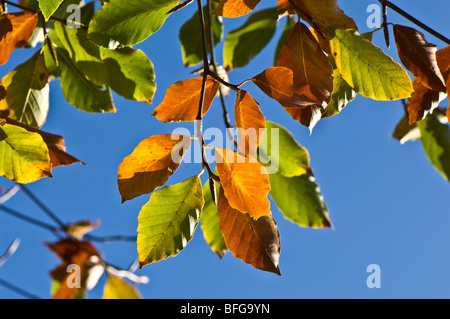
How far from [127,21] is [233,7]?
0.17m

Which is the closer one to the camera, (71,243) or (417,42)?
(417,42)

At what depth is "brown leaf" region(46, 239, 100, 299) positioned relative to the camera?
1414mm

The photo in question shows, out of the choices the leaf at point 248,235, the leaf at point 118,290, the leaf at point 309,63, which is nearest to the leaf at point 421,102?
the leaf at point 309,63

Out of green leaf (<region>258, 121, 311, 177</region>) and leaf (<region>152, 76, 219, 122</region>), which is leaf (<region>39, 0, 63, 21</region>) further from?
green leaf (<region>258, 121, 311, 177</region>)

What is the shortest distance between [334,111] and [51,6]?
1.40 feet

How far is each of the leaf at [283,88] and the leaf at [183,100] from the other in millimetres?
92

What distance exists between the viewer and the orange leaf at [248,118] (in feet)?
2.11

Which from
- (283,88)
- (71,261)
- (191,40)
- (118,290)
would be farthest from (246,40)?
(71,261)

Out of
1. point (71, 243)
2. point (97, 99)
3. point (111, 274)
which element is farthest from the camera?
point (71, 243)

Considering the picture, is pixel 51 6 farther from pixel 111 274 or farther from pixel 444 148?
pixel 111 274

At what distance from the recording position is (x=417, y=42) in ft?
2.09

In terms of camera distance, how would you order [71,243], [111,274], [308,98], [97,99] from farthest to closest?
[71,243]
[111,274]
[97,99]
[308,98]

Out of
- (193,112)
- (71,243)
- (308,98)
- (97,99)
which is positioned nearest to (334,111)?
(308,98)

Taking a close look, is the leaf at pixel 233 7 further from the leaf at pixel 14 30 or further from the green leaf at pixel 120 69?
the leaf at pixel 14 30
